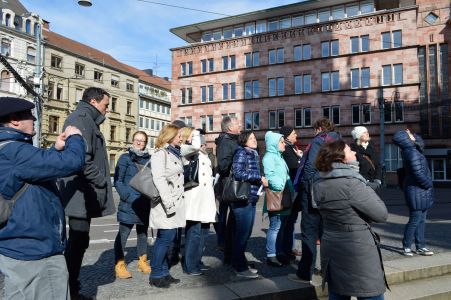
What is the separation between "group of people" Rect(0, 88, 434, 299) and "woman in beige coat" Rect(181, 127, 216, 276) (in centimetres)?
1

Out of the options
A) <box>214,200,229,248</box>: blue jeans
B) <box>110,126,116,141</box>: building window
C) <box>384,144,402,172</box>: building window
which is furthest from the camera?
<box>110,126,116,141</box>: building window

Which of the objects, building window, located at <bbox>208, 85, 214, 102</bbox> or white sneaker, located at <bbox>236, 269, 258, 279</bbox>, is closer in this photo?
white sneaker, located at <bbox>236, 269, 258, 279</bbox>

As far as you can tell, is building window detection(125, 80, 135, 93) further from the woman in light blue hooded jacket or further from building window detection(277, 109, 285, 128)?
the woman in light blue hooded jacket

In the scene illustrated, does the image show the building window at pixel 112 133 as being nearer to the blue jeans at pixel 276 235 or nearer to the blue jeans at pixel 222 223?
the blue jeans at pixel 222 223

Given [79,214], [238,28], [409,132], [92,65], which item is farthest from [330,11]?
[79,214]

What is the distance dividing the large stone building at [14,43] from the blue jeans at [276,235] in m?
42.2

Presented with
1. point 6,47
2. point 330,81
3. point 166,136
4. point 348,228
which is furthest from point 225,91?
point 348,228

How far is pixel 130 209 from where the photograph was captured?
5.62 meters

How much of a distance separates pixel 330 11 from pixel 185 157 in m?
41.2

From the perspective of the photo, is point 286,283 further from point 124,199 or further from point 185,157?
point 124,199

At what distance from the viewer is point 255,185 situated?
222 inches

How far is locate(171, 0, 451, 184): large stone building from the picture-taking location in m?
37.5

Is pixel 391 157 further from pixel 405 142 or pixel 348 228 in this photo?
pixel 348 228

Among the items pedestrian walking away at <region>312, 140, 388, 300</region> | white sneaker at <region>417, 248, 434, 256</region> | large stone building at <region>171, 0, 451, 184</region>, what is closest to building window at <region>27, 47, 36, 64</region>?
large stone building at <region>171, 0, 451, 184</region>
